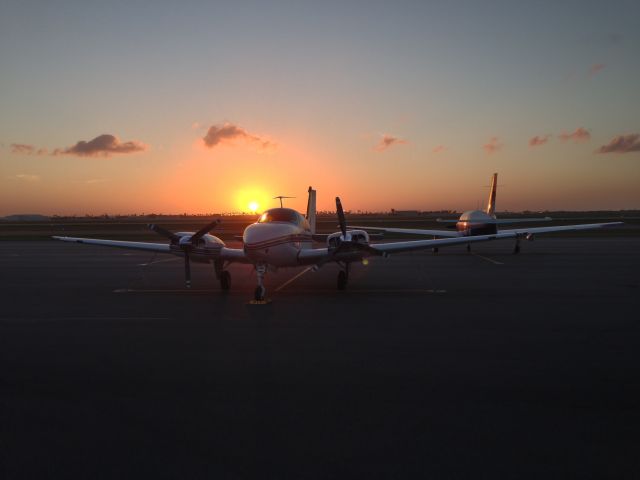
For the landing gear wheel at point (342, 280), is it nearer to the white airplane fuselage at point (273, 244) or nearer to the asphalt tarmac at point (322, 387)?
the white airplane fuselage at point (273, 244)

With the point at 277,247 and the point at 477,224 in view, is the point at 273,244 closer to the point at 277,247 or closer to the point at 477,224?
the point at 277,247

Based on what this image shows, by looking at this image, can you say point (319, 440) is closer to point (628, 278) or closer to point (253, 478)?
point (253, 478)

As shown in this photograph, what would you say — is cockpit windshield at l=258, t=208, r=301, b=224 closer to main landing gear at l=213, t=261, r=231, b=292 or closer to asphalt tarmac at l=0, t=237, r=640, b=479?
main landing gear at l=213, t=261, r=231, b=292

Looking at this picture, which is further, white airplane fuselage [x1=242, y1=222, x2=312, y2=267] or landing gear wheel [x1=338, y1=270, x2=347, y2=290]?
landing gear wheel [x1=338, y1=270, x2=347, y2=290]

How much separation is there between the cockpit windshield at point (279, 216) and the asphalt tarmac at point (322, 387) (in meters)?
3.12

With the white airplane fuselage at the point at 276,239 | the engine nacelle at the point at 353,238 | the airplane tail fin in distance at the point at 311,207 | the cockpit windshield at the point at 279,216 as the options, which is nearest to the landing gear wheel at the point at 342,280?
the engine nacelle at the point at 353,238

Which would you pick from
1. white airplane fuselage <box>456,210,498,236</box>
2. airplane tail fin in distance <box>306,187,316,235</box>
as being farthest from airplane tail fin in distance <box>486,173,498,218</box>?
airplane tail fin in distance <box>306,187,316,235</box>

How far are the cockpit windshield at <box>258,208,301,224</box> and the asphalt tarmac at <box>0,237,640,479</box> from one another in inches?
123

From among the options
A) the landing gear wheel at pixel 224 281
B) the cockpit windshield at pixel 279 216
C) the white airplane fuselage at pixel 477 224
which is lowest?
the landing gear wheel at pixel 224 281

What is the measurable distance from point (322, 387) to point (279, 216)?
1068 centimetres

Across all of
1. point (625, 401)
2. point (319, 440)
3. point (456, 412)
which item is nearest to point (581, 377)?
point (625, 401)

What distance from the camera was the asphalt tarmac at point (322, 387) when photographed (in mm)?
4875

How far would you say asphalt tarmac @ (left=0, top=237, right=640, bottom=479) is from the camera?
488cm

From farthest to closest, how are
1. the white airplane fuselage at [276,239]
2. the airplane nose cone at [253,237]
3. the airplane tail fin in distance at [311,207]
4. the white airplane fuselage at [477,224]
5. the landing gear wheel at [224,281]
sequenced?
the white airplane fuselage at [477,224]
the airplane tail fin in distance at [311,207]
the landing gear wheel at [224,281]
the white airplane fuselage at [276,239]
the airplane nose cone at [253,237]
